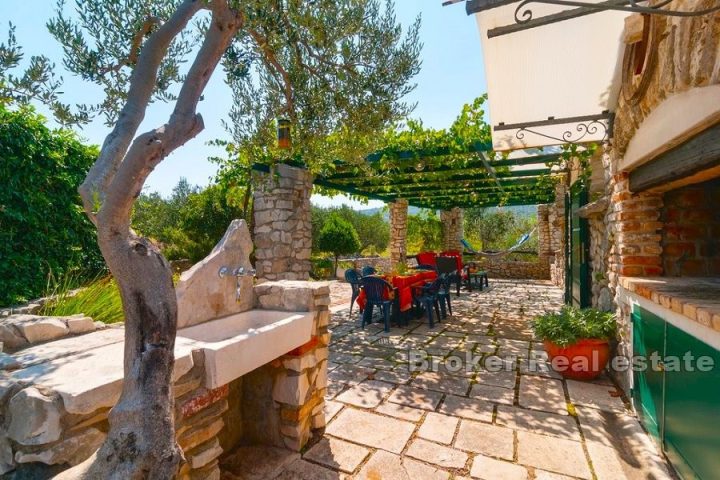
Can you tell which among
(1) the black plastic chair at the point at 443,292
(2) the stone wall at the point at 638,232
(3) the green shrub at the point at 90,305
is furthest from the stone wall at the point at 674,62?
(1) the black plastic chair at the point at 443,292

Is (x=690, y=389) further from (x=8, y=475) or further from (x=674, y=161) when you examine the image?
(x=8, y=475)

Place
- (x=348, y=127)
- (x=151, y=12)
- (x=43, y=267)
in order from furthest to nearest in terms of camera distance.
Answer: (x=348, y=127) < (x=43, y=267) < (x=151, y=12)

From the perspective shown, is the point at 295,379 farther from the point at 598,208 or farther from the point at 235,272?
the point at 598,208

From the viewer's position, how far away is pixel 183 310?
1.93 meters

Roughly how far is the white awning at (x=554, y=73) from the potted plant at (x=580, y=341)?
171 centimetres

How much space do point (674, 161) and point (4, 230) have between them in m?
4.83

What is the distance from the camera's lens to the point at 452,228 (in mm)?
12711

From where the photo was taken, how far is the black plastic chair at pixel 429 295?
505 centimetres

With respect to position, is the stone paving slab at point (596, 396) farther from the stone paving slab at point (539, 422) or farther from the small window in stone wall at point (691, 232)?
the small window in stone wall at point (691, 232)

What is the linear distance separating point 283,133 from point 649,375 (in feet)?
11.0

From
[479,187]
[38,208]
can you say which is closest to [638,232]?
[38,208]

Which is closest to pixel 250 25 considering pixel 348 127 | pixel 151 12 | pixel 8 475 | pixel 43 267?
pixel 151 12

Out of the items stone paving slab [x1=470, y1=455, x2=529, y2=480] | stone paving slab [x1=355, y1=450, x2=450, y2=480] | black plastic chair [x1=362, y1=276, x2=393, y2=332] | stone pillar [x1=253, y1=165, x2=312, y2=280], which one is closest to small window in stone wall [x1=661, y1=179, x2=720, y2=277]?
stone paving slab [x1=470, y1=455, x2=529, y2=480]

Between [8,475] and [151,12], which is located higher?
[151,12]
